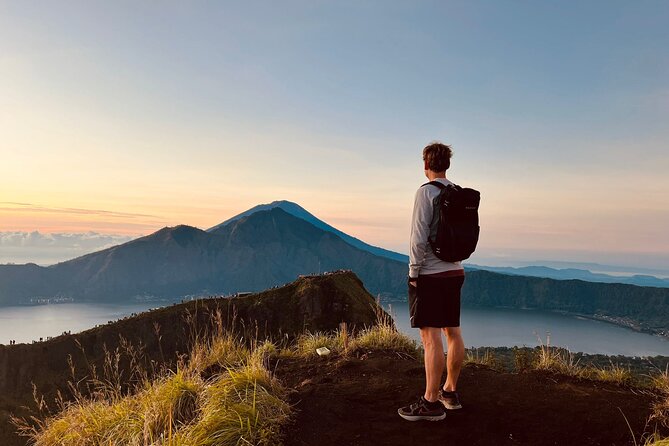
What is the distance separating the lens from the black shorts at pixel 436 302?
4195mm

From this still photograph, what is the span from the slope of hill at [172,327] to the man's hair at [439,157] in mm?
28648

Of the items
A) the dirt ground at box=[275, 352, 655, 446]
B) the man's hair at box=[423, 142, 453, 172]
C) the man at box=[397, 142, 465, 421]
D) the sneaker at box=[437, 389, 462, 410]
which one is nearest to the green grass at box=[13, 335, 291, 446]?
the dirt ground at box=[275, 352, 655, 446]

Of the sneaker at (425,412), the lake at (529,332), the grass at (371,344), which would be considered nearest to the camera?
the sneaker at (425,412)

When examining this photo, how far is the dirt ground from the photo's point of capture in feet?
13.0

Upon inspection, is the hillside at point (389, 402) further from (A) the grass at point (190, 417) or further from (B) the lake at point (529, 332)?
(B) the lake at point (529, 332)

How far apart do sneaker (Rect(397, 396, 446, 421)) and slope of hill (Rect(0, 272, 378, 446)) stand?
28.1 meters

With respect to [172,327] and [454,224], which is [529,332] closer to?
[172,327]

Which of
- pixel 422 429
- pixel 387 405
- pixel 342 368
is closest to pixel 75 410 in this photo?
pixel 342 368

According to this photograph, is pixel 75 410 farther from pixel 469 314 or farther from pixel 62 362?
pixel 469 314

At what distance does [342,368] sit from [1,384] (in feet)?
187

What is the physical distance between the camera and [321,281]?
38219 millimetres

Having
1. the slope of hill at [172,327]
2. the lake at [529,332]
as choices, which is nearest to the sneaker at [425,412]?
the slope of hill at [172,327]

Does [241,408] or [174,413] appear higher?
[241,408]

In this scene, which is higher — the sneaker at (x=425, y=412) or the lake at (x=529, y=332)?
the sneaker at (x=425, y=412)
